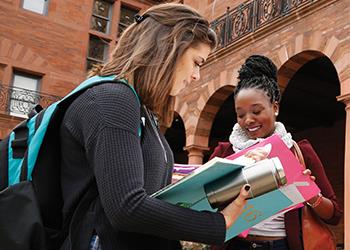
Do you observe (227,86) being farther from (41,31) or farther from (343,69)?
(41,31)

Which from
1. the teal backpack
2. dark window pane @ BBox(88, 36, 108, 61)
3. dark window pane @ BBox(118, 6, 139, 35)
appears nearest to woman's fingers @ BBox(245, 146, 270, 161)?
the teal backpack

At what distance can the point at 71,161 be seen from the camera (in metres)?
1.64

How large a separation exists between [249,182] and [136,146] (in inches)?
14.3

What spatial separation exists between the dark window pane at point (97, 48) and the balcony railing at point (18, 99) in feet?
8.66

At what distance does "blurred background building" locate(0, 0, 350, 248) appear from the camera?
30.9 feet

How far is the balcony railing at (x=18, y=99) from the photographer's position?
17188mm

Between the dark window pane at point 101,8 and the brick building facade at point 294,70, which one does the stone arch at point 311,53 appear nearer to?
the brick building facade at point 294,70

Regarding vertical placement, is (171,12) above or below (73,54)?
below

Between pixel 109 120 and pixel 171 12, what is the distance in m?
0.50

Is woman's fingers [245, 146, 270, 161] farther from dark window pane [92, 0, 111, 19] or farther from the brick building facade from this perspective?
dark window pane [92, 0, 111, 19]

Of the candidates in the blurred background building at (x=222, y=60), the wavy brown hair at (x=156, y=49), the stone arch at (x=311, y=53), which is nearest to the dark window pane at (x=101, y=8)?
the blurred background building at (x=222, y=60)

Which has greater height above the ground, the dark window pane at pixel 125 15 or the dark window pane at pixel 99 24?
the dark window pane at pixel 125 15

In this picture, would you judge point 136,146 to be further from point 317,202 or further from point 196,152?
point 196,152

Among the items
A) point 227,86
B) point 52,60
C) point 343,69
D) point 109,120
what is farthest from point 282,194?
point 52,60
